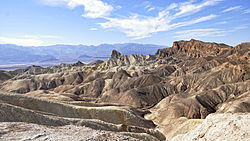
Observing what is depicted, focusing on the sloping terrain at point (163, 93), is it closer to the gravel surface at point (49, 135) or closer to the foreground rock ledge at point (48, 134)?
the foreground rock ledge at point (48, 134)

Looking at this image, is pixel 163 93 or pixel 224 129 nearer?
pixel 224 129

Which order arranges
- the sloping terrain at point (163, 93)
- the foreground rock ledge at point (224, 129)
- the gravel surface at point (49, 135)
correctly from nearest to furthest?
the gravel surface at point (49, 135) → the foreground rock ledge at point (224, 129) → the sloping terrain at point (163, 93)

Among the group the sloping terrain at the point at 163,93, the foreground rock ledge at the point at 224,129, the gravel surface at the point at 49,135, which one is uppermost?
the gravel surface at the point at 49,135

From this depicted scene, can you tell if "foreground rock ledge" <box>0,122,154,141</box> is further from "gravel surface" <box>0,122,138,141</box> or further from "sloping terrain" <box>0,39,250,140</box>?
"sloping terrain" <box>0,39,250,140</box>

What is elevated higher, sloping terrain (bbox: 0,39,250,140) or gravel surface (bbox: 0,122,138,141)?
gravel surface (bbox: 0,122,138,141)

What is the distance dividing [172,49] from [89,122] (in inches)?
6195

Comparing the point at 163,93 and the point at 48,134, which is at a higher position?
the point at 48,134

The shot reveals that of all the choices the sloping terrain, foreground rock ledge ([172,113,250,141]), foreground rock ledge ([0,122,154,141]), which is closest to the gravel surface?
foreground rock ledge ([0,122,154,141])

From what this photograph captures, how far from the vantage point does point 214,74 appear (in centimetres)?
7181

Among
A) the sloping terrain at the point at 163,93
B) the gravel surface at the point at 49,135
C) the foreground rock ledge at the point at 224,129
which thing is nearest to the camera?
the gravel surface at the point at 49,135

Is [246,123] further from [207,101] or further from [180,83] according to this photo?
[180,83]

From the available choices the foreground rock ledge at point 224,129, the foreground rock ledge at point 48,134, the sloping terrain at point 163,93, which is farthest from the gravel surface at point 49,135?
the sloping terrain at point 163,93

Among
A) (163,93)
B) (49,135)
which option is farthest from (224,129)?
(163,93)

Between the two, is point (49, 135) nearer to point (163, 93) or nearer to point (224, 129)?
point (224, 129)
